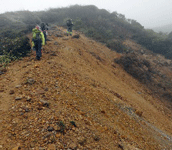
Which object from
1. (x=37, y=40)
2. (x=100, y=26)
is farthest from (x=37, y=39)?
(x=100, y=26)

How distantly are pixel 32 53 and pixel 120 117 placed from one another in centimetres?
506

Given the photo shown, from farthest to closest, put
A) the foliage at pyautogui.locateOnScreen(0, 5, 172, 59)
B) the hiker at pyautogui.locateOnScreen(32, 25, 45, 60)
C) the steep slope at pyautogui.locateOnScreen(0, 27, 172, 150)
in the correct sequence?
the foliage at pyautogui.locateOnScreen(0, 5, 172, 59) < the hiker at pyautogui.locateOnScreen(32, 25, 45, 60) < the steep slope at pyautogui.locateOnScreen(0, 27, 172, 150)

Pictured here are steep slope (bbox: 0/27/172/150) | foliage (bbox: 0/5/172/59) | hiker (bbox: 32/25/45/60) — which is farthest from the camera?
foliage (bbox: 0/5/172/59)

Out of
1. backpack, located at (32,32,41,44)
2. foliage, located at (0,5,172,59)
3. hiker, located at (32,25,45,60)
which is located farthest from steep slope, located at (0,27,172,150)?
foliage, located at (0,5,172,59)

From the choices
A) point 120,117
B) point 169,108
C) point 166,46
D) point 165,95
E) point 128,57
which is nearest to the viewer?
point 120,117

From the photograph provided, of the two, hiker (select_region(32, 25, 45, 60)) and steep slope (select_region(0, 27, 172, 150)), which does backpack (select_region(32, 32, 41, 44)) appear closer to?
hiker (select_region(32, 25, 45, 60))

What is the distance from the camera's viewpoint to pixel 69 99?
133 inches

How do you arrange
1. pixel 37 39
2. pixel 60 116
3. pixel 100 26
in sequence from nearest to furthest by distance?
pixel 60 116 → pixel 37 39 → pixel 100 26

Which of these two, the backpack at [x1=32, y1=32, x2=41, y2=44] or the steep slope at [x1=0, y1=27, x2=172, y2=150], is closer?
the steep slope at [x1=0, y1=27, x2=172, y2=150]

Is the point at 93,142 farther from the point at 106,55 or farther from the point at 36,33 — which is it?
the point at 106,55

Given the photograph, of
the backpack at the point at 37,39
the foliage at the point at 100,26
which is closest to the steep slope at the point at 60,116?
the backpack at the point at 37,39

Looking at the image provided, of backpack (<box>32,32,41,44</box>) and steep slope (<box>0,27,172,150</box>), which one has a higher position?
backpack (<box>32,32,41,44</box>)

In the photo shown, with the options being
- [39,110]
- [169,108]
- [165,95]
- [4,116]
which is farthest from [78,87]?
[165,95]

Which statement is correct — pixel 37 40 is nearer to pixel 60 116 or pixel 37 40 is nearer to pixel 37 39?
pixel 37 39
